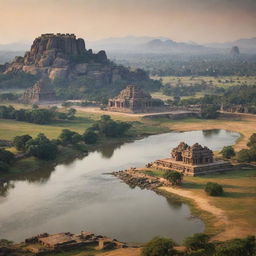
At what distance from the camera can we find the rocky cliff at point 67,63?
171000mm

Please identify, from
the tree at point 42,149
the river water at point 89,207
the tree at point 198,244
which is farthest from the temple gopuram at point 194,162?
the tree at point 198,244

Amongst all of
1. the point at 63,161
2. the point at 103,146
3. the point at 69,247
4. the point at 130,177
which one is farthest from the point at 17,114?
the point at 69,247

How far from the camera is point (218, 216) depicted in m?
57.1

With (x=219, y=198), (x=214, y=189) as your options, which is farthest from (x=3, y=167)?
(x=219, y=198)

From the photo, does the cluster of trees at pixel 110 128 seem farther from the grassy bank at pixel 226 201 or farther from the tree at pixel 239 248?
the tree at pixel 239 248

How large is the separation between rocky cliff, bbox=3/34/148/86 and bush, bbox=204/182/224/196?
105514 millimetres

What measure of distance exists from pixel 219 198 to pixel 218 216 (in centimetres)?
564

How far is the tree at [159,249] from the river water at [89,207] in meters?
6.58

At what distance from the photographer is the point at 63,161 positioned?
83.5 m

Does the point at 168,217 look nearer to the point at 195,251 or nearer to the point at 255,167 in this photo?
the point at 195,251

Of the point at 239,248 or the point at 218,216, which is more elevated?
the point at 239,248

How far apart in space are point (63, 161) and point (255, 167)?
77.5 feet

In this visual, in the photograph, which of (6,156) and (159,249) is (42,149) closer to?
(6,156)

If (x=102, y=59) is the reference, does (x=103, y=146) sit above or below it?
below
